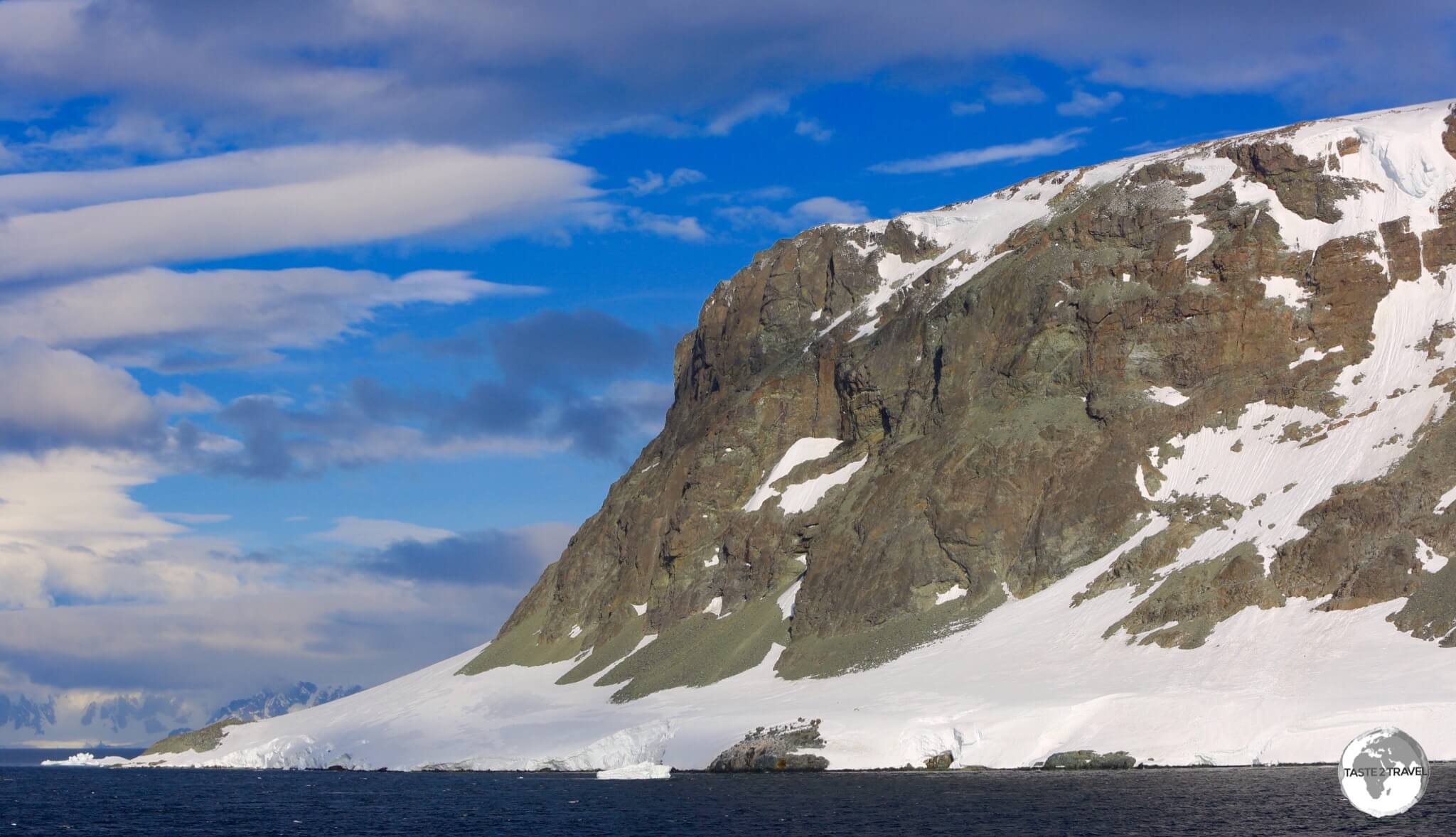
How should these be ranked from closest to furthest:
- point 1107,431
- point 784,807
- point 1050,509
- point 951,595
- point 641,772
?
point 784,807 → point 641,772 → point 951,595 → point 1050,509 → point 1107,431

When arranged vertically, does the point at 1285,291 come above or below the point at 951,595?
above

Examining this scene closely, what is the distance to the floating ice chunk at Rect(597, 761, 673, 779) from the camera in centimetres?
10494

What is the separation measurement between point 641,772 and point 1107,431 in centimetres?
5162

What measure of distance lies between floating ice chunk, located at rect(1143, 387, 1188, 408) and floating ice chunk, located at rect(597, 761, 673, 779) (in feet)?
178

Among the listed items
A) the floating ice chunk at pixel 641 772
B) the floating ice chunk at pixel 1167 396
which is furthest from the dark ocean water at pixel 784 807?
the floating ice chunk at pixel 1167 396

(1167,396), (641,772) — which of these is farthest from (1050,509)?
(641,772)

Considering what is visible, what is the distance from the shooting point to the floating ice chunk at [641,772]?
105 meters

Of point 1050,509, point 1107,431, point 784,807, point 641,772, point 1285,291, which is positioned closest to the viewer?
point 784,807

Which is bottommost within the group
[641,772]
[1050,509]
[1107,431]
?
[641,772]

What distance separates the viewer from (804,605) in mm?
134625

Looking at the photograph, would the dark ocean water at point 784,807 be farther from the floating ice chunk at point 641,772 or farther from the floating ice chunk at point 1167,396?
the floating ice chunk at point 1167,396

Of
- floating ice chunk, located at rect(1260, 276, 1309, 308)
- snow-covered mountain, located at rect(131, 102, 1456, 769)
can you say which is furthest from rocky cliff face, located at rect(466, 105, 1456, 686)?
snow-covered mountain, located at rect(131, 102, 1456, 769)

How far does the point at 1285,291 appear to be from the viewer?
133 m

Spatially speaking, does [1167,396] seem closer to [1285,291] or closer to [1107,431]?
[1107,431]
